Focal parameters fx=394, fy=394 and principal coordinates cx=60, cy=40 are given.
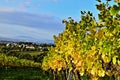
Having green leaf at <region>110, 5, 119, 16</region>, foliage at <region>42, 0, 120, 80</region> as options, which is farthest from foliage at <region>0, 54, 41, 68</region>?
green leaf at <region>110, 5, 119, 16</region>

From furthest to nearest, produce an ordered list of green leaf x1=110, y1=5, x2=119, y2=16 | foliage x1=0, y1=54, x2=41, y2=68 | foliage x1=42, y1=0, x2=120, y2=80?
foliage x1=0, y1=54, x2=41, y2=68, foliage x1=42, y1=0, x2=120, y2=80, green leaf x1=110, y1=5, x2=119, y2=16

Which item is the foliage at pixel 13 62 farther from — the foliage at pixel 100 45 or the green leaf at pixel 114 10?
the green leaf at pixel 114 10

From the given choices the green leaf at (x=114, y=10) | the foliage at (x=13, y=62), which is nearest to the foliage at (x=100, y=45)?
the green leaf at (x=114, y=10)

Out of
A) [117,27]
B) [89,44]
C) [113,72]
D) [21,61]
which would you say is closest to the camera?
[117,27]

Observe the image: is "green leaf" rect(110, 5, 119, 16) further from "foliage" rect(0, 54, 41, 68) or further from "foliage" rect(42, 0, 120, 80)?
"foliage" rect(0, 54, 41, 68)

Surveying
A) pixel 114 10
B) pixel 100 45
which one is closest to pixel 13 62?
pixel 100 45

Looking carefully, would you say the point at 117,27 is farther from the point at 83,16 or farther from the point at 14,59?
the point at 14,59

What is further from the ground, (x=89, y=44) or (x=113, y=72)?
(x=89, y=44)

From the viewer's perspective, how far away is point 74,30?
20141mm

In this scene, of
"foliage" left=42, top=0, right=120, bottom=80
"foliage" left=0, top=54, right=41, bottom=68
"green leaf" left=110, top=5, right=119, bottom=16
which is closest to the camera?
"green leaf" left=110, top=5, right=119, bottom=16

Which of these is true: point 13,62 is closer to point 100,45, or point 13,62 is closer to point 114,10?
→ point 100,45

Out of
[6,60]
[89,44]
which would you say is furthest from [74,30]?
[6,60]

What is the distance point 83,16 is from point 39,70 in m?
72.6

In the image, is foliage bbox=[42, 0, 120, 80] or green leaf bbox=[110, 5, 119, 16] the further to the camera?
foliage bbox=[42, 0, 120, 80]
